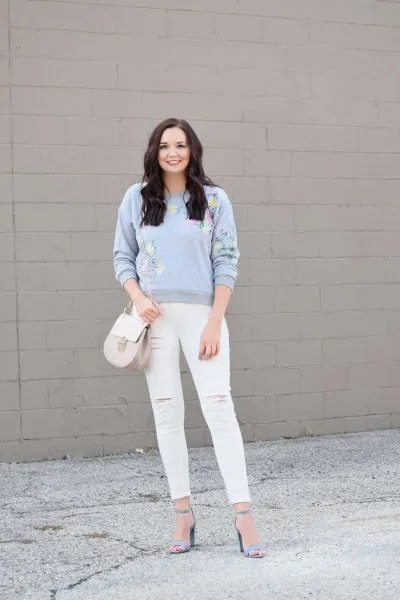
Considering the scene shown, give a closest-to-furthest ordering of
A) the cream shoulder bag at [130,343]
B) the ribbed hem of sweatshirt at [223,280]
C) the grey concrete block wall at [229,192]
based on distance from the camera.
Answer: the cream shoulder bag at [130,343] < the ribbed hem of sweatshirt at [223,280] < the grey concrete block wall at [229,192]

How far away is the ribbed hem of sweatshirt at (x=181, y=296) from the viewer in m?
4.45

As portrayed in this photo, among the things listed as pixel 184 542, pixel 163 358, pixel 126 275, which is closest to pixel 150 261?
pixel 126 275

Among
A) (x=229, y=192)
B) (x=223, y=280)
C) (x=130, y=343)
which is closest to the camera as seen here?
(x=130, y=343)

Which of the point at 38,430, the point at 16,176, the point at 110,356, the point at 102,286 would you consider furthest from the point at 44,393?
the point at 110,356

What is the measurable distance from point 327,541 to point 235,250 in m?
1.40

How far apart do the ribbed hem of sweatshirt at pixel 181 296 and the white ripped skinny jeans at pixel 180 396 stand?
0.06 feet

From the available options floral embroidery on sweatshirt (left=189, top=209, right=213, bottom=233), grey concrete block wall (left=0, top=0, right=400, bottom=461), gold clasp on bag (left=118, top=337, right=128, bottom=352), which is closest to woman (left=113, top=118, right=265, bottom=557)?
floral embroidery on sweatshirt (left=189, top=209, right=213, bottom=233)

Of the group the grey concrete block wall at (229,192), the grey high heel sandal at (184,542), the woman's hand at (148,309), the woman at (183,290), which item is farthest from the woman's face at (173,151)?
the grey concrete block wall at (229,192)

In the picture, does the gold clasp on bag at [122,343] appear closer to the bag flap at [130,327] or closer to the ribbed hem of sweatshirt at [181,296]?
the bag flap at [130,327]

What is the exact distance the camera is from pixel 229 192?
718 cm

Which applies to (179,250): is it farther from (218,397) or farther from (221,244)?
(218,397)

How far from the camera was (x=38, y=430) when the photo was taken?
6812 millimetres

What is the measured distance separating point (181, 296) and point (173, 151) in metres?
0.64

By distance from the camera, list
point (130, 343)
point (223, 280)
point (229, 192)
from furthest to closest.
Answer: point (229, 192), point (223, 280), point (130, 343)
